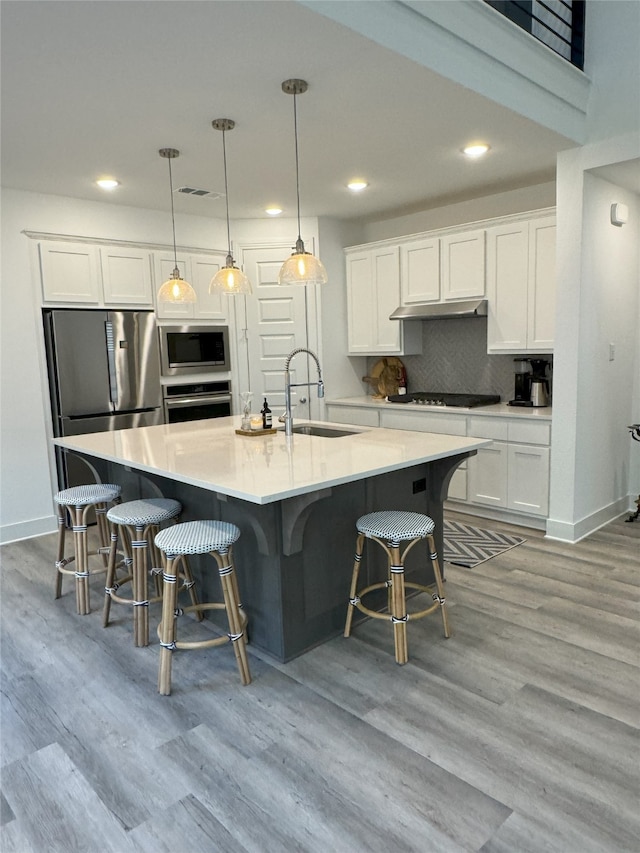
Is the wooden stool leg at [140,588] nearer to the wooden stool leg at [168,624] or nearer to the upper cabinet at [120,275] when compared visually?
the wooden stool leg at [168,624]

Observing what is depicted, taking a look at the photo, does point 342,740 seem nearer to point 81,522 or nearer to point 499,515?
point 81,522

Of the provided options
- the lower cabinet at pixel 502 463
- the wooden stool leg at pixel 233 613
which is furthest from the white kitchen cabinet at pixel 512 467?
the wooden stool leg at pixel 233 613

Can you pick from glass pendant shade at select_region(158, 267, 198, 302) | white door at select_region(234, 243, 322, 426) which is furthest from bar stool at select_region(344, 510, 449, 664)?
white door at select_region(234, 243, 322, 426)

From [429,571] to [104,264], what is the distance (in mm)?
3441

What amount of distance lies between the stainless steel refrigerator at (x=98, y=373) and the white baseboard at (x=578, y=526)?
326 centimetres

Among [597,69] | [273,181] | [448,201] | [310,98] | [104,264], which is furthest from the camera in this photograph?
[448,201]

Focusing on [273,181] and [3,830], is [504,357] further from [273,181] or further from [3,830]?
[3,830]

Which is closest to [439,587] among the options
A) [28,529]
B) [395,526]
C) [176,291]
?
[395,526]

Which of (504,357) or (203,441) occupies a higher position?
(504,357)

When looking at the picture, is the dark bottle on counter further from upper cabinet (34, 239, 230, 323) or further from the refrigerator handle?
the refrigerator handle

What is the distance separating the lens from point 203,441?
3.21 metres

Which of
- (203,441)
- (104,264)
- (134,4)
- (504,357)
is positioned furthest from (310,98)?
(504,357)

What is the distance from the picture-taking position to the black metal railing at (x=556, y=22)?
335cm

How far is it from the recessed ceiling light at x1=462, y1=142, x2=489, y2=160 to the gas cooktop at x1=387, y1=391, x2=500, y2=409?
1777 mm
